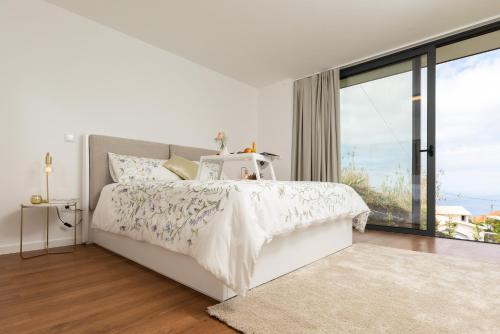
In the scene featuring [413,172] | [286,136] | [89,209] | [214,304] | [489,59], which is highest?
[489,59]

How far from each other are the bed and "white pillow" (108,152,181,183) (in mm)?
168

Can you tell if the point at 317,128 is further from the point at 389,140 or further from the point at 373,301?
the point at 373,301

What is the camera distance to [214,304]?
136 cm

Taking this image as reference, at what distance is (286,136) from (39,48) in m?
3.37

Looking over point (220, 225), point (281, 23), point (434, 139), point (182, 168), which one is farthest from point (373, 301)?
point (281, 23)

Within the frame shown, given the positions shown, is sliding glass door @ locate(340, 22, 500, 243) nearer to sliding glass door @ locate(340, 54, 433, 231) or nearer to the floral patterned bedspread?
sliding glass door @ locate(340, 54, 433, 231)

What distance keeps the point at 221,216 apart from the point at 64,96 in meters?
2.35

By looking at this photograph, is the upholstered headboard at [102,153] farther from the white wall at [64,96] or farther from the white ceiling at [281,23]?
the white ceiling at [281,23]

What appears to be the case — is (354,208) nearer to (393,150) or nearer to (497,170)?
(393,150)

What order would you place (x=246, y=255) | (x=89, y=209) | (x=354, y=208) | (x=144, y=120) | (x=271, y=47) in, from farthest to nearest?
1. (x=271, y=47)
2. (x=144, y=120)
3. (x=89, y=209)
4. (x=354, y=208)
5. (x=246, y=255)

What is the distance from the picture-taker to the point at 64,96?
2.64 m

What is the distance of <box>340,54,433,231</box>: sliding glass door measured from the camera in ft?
11.1

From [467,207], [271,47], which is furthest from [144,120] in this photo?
[467,207]

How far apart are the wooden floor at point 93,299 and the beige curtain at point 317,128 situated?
2.19 metres
